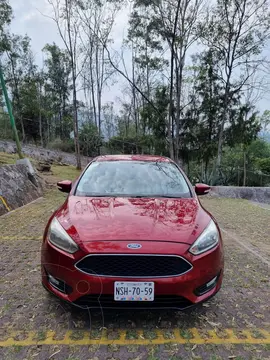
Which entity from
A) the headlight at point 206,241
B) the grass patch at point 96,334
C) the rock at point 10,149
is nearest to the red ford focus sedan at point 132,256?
the headlight at point 206,241

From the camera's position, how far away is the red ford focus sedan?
1840mm

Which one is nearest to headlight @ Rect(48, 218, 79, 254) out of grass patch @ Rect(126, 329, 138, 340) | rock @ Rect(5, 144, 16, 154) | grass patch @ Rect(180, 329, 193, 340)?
grass patch @ Rect(126, 329, 138, 340)

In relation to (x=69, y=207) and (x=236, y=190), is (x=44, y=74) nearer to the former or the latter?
(x=236, y=190)

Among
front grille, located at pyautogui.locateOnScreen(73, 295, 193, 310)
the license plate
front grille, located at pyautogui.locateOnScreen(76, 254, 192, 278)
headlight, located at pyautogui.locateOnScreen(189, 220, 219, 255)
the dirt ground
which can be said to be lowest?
the dirt ground

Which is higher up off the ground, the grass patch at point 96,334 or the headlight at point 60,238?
the headlight at point 60,238

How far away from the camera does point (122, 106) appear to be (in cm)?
2602

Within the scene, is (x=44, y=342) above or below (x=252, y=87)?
below

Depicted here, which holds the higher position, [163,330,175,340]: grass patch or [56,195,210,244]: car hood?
[56,195,210,244]: car hood

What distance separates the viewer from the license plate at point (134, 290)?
Result: 1828mm

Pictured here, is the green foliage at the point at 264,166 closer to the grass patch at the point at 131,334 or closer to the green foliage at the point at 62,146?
the green foliage at the point at 62,146

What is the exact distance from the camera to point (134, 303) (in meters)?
1.86

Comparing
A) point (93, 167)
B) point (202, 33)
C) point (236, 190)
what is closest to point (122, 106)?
point (202, 33)

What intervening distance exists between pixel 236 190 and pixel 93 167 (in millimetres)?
8704

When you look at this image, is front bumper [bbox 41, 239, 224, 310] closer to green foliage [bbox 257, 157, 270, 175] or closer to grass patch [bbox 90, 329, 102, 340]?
grass patch [bbox 90, 329, 102, 340]
